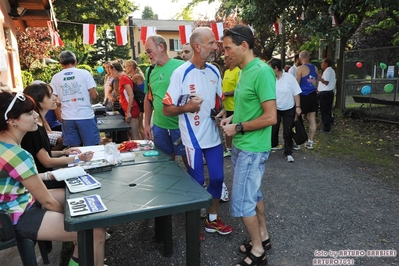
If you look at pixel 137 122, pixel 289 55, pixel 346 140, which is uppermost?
pixel 289 55

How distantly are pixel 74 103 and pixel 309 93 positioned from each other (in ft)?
14.6

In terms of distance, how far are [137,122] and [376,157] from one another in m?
4.45

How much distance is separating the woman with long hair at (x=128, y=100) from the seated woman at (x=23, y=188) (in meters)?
3.30

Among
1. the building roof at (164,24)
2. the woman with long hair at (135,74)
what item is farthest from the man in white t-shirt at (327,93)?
the building roof at (164,24)

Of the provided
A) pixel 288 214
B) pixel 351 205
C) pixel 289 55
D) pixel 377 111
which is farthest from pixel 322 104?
pixel 289 55

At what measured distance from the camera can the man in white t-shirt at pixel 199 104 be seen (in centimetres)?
274

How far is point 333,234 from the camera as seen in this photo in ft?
10.0

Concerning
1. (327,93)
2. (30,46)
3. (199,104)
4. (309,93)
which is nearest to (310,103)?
(309,93)

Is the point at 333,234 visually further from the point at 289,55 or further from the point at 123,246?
the point at 289,55

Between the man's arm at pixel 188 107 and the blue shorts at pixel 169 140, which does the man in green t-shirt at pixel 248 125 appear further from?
the blue shorts at pixel 169 140

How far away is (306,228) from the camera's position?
3189 mm

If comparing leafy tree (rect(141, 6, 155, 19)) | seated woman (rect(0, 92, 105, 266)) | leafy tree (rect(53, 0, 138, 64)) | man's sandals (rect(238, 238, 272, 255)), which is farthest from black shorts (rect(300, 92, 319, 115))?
leafy tree (rect(141, 6, 155, 19))

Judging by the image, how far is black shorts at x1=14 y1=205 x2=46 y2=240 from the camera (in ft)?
6.40

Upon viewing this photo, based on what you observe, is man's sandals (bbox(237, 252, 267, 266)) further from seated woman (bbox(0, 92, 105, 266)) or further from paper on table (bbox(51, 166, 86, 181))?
paper on table (bbox(51, 166, 86, 181))
